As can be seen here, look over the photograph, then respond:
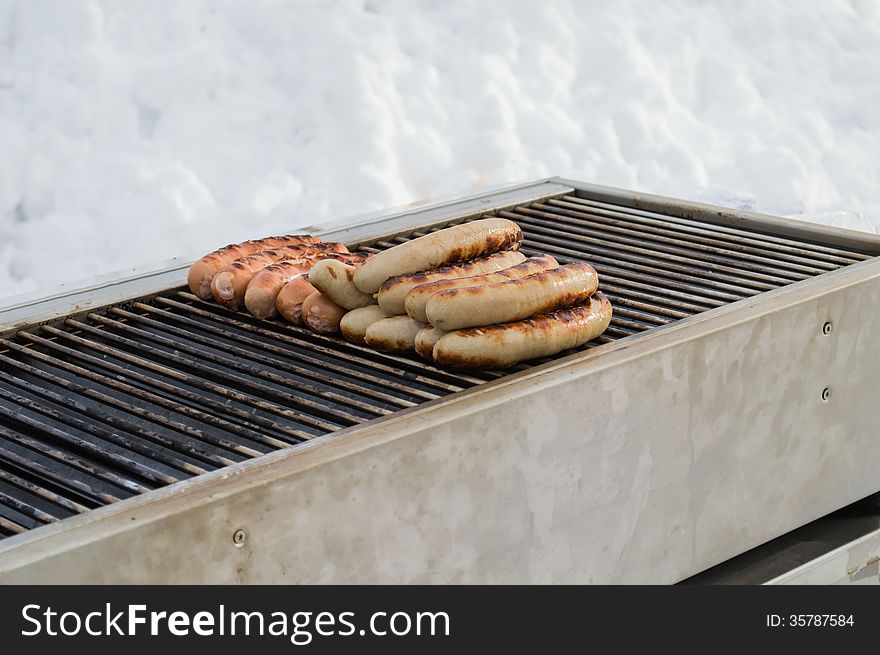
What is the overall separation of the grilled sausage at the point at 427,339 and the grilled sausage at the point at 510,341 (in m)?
0.03

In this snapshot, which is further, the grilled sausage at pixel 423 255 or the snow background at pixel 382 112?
the snow background at pixel 382 112

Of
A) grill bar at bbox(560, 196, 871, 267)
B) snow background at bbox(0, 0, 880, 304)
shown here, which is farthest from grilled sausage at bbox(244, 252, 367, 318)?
snow background at bbox(0, 0, 880, 304)

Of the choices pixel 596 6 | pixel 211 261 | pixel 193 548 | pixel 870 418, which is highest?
pixel 596 6

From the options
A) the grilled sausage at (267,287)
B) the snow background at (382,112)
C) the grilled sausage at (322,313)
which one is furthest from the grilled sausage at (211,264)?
the snow background at (382,112)

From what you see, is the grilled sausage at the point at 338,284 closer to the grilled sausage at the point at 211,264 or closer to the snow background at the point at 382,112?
the grilled sausage at the point at 211,264

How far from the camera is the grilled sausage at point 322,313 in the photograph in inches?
90.0

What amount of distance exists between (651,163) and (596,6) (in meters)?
1.02

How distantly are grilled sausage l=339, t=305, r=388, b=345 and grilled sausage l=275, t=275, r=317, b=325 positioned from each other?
0.12 metres

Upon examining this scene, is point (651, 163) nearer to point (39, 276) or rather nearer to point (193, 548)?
point (39, 276)

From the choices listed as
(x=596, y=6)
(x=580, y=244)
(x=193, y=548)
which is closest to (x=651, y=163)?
(x=596, y=6)

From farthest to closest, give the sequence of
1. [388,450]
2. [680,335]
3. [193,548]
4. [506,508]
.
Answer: [680,335] → [506,508] → [388,450] → [193,548]

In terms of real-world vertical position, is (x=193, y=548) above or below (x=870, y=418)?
above

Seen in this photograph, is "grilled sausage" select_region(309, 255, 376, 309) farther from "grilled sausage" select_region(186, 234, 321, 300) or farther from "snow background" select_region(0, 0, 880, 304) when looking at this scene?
"snow background" select_region(0, 0, 880, 304)

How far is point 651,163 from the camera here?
627 cm
